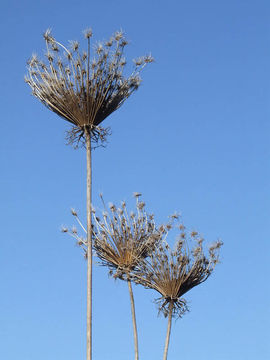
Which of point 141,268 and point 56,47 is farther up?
point 56,47

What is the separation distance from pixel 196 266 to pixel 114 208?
8.51 feet

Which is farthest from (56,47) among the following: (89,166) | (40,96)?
(89,166)

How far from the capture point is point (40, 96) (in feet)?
63.1

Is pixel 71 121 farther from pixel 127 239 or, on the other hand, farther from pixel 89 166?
pixel 127 239

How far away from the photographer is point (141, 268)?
63.6 ft

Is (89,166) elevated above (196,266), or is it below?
above

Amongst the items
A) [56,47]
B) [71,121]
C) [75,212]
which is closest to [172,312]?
[75,212]

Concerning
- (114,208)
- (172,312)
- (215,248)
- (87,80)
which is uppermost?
(87,80)

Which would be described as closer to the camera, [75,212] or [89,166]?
[89,166]

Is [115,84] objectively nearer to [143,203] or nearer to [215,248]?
[143,203]

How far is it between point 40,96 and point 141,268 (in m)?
4.52

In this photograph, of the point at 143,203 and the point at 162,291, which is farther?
the point at 143,203

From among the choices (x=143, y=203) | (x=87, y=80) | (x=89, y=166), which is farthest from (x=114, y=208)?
(x=87, y=80)

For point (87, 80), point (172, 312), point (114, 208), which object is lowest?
point (172, 312)
